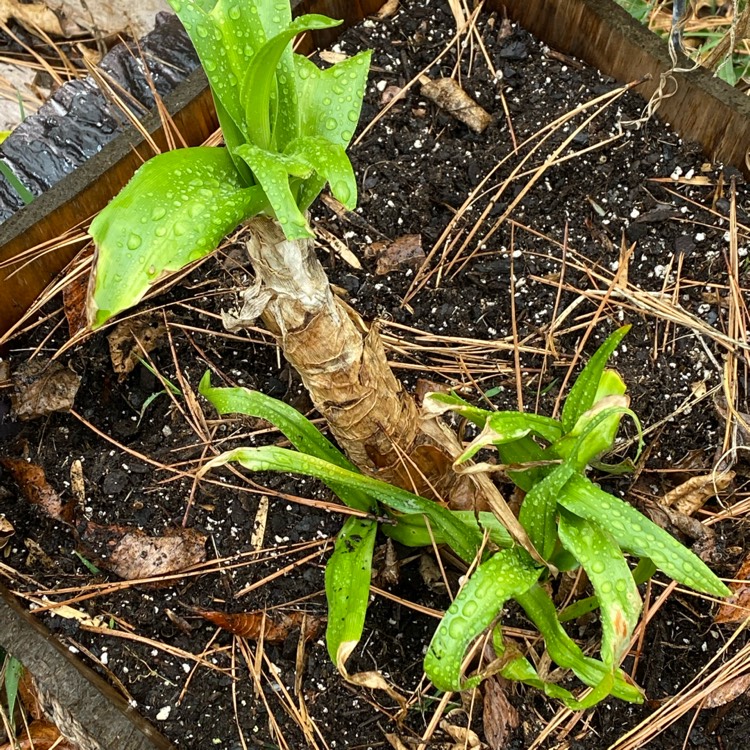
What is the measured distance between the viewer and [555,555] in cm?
110

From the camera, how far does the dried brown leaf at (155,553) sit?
133cm

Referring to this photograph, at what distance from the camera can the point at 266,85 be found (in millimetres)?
776

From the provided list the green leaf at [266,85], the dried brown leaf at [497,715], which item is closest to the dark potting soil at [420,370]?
the dried brown leaf at [497,715]

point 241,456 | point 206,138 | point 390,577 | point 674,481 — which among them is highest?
point 206,138

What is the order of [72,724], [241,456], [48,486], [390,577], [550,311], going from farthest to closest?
1. [550,311]
2. [48,486]
3. [390,577]
4. [72,724]
5. [241,456]

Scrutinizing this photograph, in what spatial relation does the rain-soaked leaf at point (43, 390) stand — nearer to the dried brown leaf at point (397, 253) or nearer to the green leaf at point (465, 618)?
the dried brown leaf at point (397, 253)

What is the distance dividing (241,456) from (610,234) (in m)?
0.92

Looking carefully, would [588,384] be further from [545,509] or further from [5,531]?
[5,531]

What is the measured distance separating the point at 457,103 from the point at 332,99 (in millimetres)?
824

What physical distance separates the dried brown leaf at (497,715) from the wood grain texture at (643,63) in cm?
109

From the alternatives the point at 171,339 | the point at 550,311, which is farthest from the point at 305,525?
the point at 550,311

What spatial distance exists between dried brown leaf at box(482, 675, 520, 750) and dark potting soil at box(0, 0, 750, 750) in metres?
0.01

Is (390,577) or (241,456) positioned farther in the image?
(390,577)

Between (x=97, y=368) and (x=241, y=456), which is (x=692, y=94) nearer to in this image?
(x=241, y=456)
